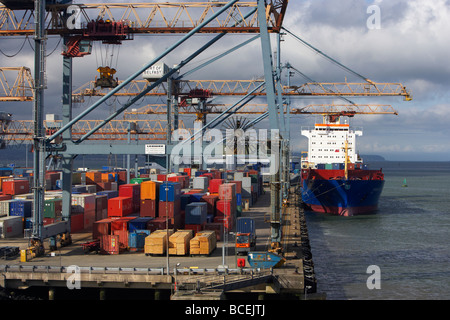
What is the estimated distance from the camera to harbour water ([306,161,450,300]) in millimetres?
26453

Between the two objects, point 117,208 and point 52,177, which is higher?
point 52,177

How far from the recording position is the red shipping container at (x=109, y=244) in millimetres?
26156

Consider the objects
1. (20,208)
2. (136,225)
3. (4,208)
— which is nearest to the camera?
(136,225)

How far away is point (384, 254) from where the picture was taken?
34969 millimetres

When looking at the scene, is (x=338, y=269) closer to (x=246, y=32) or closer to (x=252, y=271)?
(x=252, y=271)

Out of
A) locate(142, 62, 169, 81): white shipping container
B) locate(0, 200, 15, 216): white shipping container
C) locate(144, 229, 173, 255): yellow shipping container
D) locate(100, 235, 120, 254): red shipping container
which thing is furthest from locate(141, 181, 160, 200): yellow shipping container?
locate(142, 62, 169, 81): white shipping container

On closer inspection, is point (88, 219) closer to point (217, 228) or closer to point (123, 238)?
point (123, 238)

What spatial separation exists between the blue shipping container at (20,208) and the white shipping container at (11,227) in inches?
27.9

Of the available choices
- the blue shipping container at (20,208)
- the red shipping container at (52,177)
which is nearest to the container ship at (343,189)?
the red shipping container at (52,177)

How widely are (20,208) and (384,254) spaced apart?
27064mm

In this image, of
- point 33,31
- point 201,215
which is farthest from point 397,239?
point 33,31

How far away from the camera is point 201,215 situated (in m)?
29.6

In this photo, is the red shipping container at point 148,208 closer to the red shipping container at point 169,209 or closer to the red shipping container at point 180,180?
the red shipping container at point 169,209
